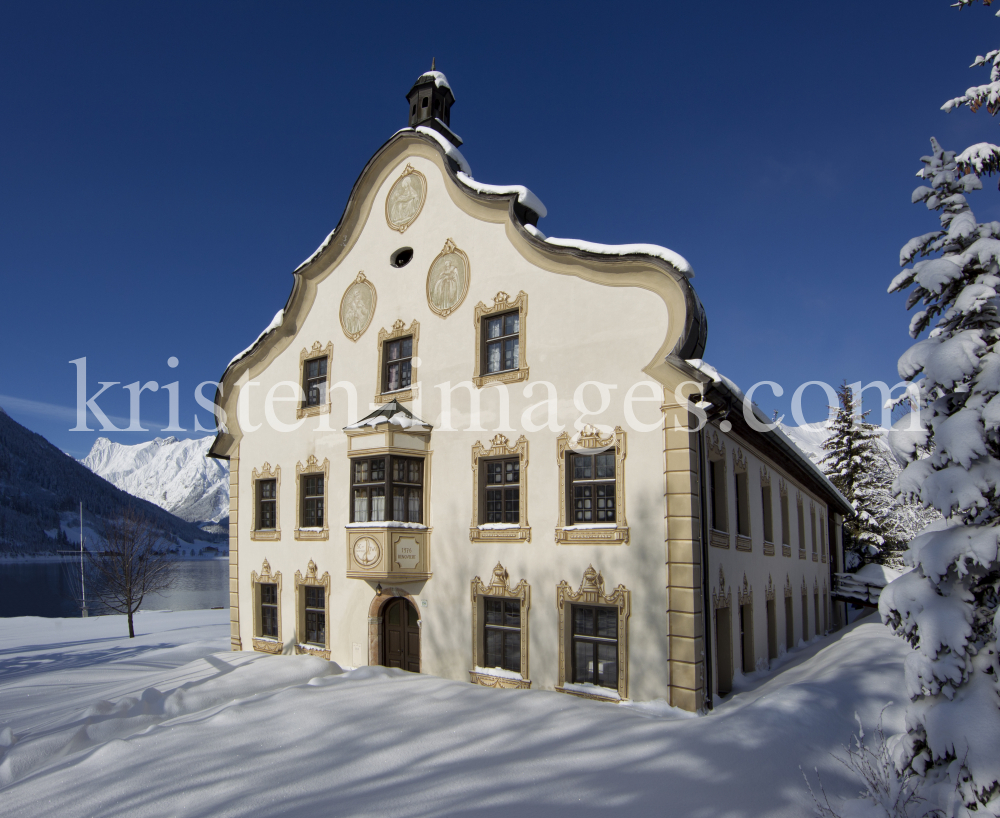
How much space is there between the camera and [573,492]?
14.0 metres

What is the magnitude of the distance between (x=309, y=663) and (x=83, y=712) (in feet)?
14.7

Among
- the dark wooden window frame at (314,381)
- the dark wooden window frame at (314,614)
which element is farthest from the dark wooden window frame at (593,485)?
the dark wooden window frame at (314,381)

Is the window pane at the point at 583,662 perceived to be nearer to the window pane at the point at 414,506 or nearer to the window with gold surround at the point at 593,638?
the window with gold surround at the point at 593,638

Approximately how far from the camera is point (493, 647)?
14.8 m

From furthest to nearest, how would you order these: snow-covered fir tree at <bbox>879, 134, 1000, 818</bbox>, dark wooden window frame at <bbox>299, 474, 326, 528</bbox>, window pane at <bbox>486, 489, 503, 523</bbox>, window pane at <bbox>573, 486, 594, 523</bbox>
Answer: dark wooden window frame at <bbox>299, 474, 326, 528</bbox> → window pane at <bbox>486, 489, 503, 523</bbox> → window pane at <bbox>573, 486, 594, 523</bbox> → snow-covered fir tree at <bbox>879, 134, 1000, 818</bbox>

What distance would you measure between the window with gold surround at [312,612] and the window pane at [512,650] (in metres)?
5.40

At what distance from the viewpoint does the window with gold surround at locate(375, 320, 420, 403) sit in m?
16.9

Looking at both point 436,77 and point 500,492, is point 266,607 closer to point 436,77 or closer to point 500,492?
point 500,492

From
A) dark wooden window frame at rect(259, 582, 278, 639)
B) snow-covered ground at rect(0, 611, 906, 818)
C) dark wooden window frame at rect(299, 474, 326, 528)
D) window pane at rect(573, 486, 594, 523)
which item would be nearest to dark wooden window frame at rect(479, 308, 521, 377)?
window pane at rect(573, 486, 594, 523)

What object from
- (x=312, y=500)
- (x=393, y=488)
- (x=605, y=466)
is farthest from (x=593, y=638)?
(x=312, y=500)

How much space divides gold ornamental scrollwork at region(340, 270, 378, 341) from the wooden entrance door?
7.01 meters

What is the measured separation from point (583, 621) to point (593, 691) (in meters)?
1.28

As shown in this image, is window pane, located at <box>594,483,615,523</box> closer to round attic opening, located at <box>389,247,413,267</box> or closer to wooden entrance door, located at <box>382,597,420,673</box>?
wooden entrance door, located at <box>382,597,420,673</box>

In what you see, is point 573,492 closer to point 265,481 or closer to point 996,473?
point 996,473
